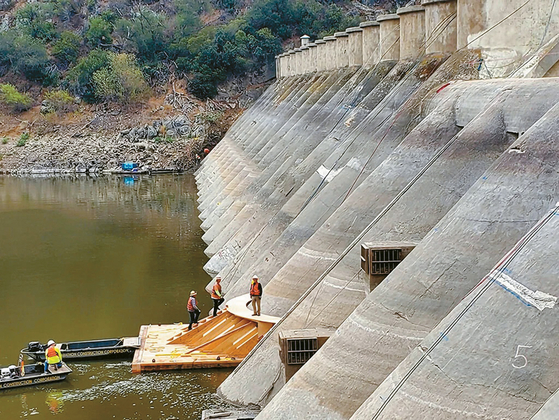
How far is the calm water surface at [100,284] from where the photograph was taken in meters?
17.2

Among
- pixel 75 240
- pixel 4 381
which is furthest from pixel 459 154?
pixel 75 240

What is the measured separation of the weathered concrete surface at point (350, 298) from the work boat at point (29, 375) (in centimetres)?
376

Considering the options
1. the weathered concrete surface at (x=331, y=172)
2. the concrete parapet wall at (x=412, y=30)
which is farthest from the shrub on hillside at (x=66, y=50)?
the concrete parapet wall at (x=412, y=30)

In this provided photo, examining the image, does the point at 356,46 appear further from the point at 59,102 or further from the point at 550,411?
the point at 59,102

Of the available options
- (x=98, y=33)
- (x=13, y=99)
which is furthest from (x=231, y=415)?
(x=98, y=33)

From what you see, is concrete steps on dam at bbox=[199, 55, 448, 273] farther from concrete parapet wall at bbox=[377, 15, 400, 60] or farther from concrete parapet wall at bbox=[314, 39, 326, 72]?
concrete parapet wall at bbox=[314, 39, 326, 72]

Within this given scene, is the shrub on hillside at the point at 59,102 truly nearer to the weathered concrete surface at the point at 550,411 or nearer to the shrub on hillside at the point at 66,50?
the shrub on hillside at the point at 66,50

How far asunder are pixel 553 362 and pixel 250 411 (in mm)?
7406

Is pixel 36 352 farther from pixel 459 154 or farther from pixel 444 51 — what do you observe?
pixel 444 51

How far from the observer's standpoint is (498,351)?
29.5ft

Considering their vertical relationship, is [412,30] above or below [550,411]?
above

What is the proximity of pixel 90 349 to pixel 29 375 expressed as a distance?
1.80 m

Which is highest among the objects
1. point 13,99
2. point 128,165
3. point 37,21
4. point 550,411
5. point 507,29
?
point 37,21

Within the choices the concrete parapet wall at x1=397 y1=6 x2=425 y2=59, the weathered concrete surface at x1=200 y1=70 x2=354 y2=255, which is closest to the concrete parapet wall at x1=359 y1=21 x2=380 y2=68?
the weathered concrete surface at x1=200 y1=70 x2=354 y2=255
